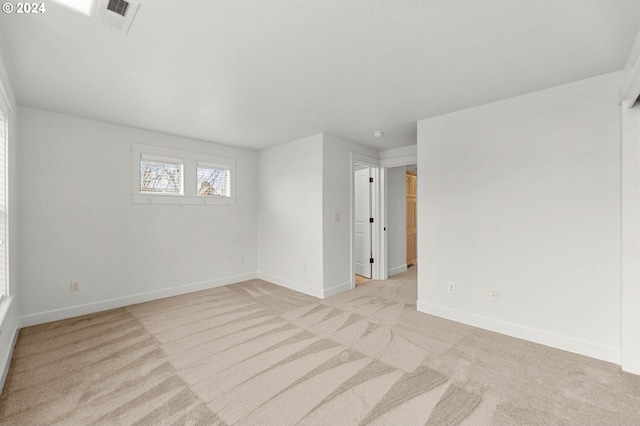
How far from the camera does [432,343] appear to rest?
2594 mm

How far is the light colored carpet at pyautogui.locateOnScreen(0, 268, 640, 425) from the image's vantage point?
67.1 inches

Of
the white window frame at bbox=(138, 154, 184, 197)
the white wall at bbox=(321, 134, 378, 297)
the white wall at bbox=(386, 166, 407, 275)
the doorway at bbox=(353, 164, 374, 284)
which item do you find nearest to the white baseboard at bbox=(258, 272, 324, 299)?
the white wall at bbox=(321, 134, 378, 297)

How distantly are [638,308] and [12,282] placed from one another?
528 centimetres

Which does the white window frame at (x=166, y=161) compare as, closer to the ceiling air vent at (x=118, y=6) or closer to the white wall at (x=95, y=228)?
the white wall at (x=95, y=228)

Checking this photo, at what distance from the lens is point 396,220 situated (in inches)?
218

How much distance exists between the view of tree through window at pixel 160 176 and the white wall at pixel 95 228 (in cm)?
21

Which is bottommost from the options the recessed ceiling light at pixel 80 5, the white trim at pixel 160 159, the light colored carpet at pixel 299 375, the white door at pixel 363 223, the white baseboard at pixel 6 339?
the light colored carpet at pixel 299 375

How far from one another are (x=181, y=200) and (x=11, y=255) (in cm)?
188

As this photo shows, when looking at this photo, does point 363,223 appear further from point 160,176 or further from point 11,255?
point 11,255

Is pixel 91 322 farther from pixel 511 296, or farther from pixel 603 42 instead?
pixel 603 42

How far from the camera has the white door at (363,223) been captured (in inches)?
203

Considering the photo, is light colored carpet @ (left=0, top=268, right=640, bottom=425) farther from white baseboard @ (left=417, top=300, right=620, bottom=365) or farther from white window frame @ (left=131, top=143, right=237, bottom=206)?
white window frame @ (left=131, top=143, right=237, bottom=206)

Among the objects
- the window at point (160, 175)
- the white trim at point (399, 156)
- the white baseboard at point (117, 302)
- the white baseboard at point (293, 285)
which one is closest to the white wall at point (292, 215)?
the white baseboard at point (293, 285)

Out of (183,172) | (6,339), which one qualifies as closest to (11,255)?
(6,339)
